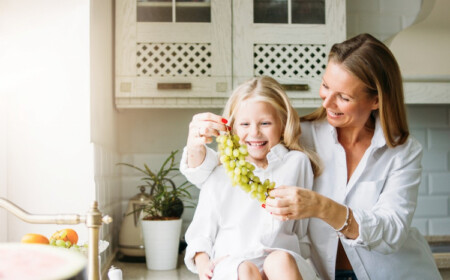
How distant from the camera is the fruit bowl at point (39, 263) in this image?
0.81 ft

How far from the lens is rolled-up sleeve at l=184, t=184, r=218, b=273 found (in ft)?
5.09

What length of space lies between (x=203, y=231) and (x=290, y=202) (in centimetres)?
40

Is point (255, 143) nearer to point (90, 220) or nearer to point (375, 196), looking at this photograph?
point (375, 196)

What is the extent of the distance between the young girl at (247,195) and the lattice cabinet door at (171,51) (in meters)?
0.58

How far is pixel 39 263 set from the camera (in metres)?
0.26

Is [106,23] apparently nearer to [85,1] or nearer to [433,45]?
[85,1]

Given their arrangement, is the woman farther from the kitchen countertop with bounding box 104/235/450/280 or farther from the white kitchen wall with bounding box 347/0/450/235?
the white kitchen wall with bounding box 347/0/450/235

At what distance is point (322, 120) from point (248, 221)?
448 millimetres

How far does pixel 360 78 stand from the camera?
1559 mm

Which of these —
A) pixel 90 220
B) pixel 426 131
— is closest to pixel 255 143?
pixel 90 220

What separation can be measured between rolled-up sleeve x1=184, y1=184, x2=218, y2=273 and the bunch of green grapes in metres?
0.36

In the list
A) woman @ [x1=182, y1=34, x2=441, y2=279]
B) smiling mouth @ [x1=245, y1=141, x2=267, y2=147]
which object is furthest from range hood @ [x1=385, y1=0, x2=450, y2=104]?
smiling mouth @ [x1=245, y1=141, x2=267, y2=147]

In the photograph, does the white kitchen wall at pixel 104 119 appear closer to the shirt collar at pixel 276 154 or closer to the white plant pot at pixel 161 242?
the white plant pot at pixel 161 242

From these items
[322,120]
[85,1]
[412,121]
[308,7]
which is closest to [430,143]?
[412,121]
